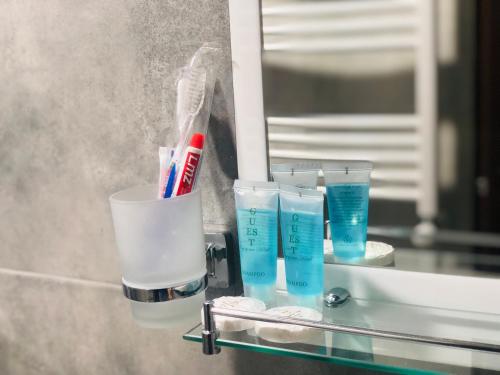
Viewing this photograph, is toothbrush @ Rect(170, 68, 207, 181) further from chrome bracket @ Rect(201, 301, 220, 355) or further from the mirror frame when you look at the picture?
chrome bracket @ Rect(201, 301, 220, 355)

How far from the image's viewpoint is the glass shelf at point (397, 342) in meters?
0.58

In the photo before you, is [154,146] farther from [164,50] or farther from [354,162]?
[354,162]

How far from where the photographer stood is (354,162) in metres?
0.66

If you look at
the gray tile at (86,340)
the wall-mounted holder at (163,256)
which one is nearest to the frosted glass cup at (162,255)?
the wall-mounted holder at (163,256)

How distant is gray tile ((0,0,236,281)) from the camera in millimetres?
737

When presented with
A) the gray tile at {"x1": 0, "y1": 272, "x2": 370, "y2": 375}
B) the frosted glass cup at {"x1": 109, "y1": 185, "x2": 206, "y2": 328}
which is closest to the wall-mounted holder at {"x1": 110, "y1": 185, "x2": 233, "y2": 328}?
the frosted glass cup at {"x1": 109, "y1": 185, "x2": 206, "y2": 328}

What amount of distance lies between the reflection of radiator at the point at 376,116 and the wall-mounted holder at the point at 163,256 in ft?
0.46

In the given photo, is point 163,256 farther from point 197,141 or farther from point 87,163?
point 87,163

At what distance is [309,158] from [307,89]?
77mm

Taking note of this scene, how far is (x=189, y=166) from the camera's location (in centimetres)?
66

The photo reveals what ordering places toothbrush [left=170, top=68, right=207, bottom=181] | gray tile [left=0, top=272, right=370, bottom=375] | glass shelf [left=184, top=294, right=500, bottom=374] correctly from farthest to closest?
1. gray tile [left=0, top=272, right=370, bottom=375]
2. toothbrush [left=170, top=68, right=207, bottom=181]
3. glass shelf [left=184, top=294, right=500, bottom=374]

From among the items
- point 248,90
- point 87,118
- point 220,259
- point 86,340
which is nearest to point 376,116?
point 248,90

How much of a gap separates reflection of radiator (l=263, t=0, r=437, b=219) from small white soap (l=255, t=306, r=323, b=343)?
0.15 meters

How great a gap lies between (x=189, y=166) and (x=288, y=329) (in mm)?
206
